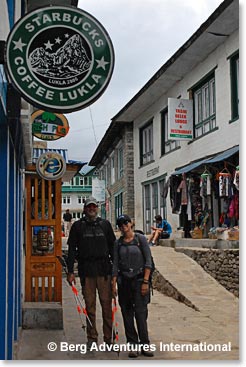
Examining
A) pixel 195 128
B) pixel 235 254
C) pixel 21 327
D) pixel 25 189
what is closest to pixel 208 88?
pixel 195 128

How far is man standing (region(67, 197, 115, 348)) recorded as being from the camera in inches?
240

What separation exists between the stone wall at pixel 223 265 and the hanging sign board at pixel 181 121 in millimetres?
4709

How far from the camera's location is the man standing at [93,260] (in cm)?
611

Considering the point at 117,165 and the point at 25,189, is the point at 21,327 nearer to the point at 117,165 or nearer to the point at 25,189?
the point at 25,189

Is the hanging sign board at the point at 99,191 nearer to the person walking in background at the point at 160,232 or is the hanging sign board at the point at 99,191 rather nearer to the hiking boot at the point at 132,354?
the person walking in background at the point at 160,232

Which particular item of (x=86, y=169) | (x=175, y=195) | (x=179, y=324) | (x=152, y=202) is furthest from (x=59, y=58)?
(x=86, y=169)

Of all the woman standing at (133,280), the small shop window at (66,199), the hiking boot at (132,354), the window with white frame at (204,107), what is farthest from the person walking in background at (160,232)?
the small shop window at (66,199)

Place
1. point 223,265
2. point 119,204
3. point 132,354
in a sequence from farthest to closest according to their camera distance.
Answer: point 119,204
point 223,265
point 132,354

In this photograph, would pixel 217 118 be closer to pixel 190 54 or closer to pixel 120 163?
pixel 190 54

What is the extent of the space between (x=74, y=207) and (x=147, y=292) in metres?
40.5

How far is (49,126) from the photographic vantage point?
32.8 feet

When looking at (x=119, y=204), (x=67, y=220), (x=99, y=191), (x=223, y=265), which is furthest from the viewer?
(x=99, y=191)

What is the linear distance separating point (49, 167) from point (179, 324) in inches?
115

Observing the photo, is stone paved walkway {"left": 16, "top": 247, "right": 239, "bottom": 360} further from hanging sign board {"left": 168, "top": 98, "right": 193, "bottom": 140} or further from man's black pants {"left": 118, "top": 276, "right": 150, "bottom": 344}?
hanging sign board {"left": 168, "top": 98, "right": 193, "bottom": 140}
